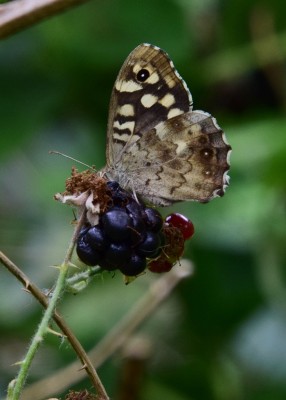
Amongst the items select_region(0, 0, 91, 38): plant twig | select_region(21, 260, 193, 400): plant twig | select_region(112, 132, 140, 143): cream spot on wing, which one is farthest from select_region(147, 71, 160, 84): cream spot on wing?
select_region(21, 260, 193, 400): plant twig

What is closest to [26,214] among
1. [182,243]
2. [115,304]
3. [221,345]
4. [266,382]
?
[115,304]

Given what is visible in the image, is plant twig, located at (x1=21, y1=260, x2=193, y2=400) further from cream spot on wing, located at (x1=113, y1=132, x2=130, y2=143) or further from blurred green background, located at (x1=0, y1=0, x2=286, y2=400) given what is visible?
cream spot on wing, located at (x1=113, y1=132, x2=130, y2=143)

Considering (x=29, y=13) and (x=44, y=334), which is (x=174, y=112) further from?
(x=44, y=334)

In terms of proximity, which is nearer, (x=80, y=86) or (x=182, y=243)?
(x=182, y=243)

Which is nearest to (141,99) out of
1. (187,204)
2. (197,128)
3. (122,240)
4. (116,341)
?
(197,128)

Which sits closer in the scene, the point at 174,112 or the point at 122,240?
the point at 122,240

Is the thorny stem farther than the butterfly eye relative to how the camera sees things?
No

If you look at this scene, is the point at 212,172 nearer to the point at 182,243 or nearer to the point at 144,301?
the point at 182,243
